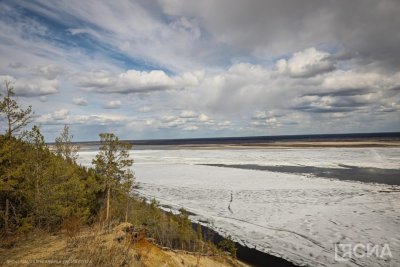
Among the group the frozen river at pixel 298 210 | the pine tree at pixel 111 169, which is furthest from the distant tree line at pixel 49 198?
the frozen river at pixel 298 210

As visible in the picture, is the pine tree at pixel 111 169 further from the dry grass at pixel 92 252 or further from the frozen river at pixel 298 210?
Answer: the dry grass at pixel 92 252

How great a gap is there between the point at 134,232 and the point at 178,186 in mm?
23146

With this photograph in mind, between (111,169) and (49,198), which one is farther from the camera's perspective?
(111,169)

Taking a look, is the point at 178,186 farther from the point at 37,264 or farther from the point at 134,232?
the point at 37,264

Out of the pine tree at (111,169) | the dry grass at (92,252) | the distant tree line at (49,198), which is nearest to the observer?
the dry grass at (92,252)

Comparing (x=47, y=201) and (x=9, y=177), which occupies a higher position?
(x=9, y=177)

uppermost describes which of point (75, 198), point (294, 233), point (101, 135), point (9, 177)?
point (101, 135)

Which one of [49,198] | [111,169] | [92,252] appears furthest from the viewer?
[111,169]

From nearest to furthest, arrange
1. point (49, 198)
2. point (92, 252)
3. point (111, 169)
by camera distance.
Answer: point (92, 252), point (49, 198), point (111, 169)

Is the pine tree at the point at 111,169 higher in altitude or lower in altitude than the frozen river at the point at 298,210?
higher

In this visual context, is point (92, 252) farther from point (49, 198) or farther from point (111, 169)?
point (111, 169)

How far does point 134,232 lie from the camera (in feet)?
A: 29.8

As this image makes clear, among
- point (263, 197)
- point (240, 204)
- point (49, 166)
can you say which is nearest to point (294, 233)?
point (240, 204)

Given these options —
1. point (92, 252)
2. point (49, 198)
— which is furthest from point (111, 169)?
point (92, 252)
